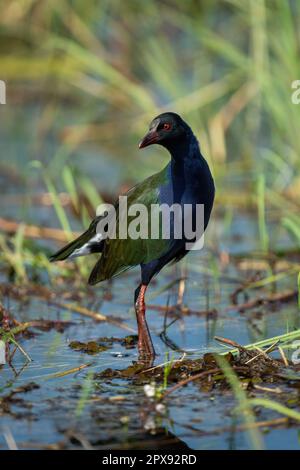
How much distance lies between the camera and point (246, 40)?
38.8ft

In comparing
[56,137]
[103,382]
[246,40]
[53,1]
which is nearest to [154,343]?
[103,382]

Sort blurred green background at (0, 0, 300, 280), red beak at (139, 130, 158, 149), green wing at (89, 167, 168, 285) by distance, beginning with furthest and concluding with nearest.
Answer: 1. blurred green background at (0, 0, 300, 280)
2. green wing at (89, 167, 168, 285)
3. red beak at (139, 130, 158, 149)

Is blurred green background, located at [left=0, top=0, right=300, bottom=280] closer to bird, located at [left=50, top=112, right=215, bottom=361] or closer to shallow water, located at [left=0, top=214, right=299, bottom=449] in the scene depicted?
shallow water, located at [left=0, top=214, right=299, bottom=449]

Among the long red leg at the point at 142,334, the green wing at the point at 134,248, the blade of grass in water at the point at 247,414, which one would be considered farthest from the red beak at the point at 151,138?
the blade of grass in water at the point at 247,414

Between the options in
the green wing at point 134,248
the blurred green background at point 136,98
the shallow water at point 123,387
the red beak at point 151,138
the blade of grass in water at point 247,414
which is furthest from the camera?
the blurred green background at point 136,98

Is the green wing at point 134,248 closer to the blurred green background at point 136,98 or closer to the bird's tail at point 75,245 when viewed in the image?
the bird's tail at point 75,245

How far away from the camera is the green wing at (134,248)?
525 cm

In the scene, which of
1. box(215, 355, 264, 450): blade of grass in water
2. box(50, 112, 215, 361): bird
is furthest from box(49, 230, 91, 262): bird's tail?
box(215, 355, 264, 450): blade of grass in water

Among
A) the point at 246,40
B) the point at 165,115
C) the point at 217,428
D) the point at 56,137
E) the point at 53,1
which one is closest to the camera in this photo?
the point at 217,428

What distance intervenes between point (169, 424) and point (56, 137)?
743cm

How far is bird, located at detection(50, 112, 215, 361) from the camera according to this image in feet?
16.8

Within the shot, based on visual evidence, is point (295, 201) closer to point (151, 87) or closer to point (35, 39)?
point (151, 87)

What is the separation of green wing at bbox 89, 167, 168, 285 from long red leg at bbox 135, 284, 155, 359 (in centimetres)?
17

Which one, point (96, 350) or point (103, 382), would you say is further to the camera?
point (96, 350)
